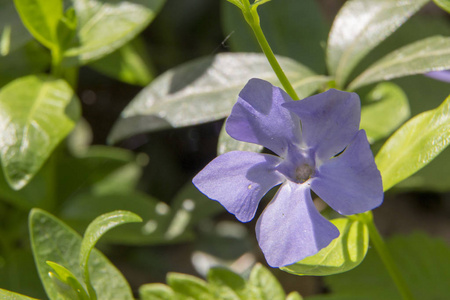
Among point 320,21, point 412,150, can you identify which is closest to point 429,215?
point 320,21

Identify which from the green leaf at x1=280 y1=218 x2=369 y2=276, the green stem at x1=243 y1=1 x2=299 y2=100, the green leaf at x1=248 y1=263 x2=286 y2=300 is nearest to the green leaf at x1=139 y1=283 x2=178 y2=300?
the green leaf at x1=248 y1=263 x2=286 y2=300

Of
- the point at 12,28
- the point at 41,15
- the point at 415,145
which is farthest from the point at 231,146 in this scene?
the point at 12,28

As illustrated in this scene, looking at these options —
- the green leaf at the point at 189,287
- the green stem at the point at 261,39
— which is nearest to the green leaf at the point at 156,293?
the green leaf at the point at 189,287

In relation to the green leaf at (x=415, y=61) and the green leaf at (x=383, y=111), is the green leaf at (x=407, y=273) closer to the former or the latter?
the green leaf at (x=383, y=111)

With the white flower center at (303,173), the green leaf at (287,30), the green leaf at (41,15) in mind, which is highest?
the green leaf at (41,15)

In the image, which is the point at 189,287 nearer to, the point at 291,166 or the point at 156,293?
the point at 156,293

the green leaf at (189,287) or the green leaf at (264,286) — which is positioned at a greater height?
the green leaf at (189,287)
